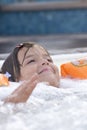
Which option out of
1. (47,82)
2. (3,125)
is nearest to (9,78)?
(47,82)

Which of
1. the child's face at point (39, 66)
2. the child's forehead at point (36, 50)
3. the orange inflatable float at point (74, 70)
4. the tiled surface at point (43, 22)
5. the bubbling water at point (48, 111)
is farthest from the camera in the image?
the tiled surface at point (43, 22)

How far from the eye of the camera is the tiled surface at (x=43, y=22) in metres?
6.26

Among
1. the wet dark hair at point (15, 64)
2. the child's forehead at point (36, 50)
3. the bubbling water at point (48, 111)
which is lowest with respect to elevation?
the bubbling water at point (48, 111)

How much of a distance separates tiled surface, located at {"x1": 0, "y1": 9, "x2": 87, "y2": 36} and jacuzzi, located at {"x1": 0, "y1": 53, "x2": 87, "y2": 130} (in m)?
4.16

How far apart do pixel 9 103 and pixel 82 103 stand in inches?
15.7

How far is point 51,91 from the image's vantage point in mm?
2018

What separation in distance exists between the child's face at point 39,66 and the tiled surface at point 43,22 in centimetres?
415

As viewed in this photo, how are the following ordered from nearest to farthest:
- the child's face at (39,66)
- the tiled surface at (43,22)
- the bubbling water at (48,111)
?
the bubbling water at (48,111), the child's face at (39,66), the tiled surface at (43,22)

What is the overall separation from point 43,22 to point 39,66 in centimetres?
431

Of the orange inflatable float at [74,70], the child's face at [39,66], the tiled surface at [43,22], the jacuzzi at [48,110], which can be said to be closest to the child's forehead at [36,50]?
the child's face at [39,66]

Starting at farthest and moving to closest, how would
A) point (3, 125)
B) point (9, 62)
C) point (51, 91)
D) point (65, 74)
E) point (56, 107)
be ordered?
point (65, 74) < point (9, 62) < point (51, 91) < point (56, 107) < point (3, 125)

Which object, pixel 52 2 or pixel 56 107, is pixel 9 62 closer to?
pixel 56 107

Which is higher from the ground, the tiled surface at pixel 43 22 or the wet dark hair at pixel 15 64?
the wet dark hair at pixel 15 64

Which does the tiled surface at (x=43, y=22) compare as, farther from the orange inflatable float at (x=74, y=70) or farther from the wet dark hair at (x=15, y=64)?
the wet dark hair at (x=15, y=64)
